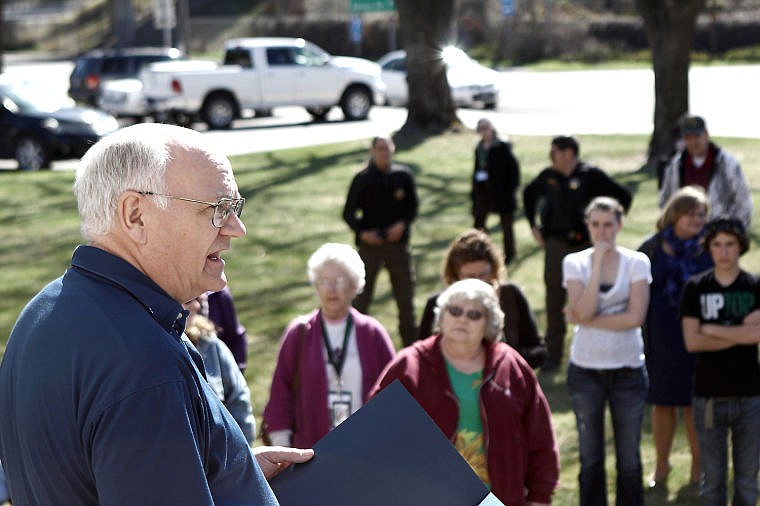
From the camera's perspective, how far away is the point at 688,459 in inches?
297

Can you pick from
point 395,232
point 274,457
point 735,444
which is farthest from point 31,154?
point 274,457

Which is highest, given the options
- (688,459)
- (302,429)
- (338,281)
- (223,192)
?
(223,192)

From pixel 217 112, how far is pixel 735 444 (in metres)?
22.2

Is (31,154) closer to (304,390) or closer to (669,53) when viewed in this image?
(669,53)

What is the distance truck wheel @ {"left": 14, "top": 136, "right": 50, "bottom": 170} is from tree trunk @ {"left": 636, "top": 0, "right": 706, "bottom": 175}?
10.9 metres

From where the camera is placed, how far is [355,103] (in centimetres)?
2831

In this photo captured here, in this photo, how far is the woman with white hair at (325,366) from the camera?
588 centimetres

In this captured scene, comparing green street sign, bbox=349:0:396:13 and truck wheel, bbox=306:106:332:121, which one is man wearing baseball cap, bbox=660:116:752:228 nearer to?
truck wheel, bbox=306:106:332:121

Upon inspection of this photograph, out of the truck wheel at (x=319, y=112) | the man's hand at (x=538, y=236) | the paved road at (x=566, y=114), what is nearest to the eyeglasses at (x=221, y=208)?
the man's hand at (x=538, y=236)

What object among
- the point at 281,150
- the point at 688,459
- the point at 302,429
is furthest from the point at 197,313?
the point at 281,150

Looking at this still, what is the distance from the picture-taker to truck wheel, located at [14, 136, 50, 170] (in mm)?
21281

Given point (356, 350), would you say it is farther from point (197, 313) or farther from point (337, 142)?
point (337, 142)

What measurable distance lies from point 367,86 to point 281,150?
684 centimetres

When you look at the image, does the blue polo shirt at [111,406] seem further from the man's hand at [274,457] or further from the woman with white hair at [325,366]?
the woman with white hair at [325,366]
